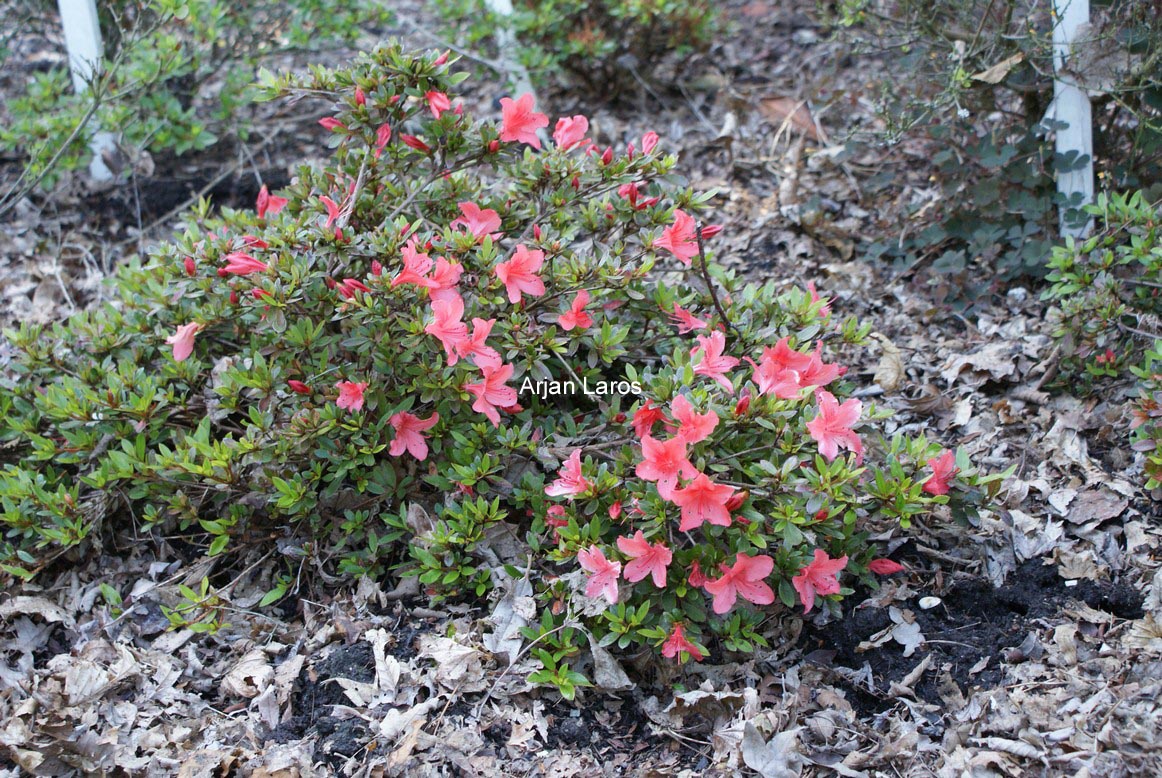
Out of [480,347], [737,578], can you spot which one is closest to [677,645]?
[737,578]

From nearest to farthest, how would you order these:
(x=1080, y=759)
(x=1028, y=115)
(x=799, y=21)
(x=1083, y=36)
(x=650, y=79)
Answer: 1. (x=1080, y=759)
2. (x=1083, y=36)
3. (x=1028, y=115)
4. (x=650, y=79)
5. (x=799, y=21)

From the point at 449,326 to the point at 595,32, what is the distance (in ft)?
9.25

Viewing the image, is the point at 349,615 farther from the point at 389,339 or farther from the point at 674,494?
the point at 674,494

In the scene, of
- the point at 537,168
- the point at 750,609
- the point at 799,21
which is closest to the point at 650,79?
the point at 799,21

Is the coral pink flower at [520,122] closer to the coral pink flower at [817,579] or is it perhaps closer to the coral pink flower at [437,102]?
the coral pink flower at [437,102]

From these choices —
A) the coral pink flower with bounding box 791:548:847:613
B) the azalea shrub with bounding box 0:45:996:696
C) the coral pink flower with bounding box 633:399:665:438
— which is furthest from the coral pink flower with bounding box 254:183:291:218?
the coral pink flower with bounding box 791:548:847:613

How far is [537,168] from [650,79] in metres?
2.37

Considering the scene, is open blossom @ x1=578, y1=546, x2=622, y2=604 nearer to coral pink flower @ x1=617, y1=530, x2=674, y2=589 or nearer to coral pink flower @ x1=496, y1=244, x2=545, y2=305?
coral pink flower @ x1=617, y1=530, x2=674, y2=589

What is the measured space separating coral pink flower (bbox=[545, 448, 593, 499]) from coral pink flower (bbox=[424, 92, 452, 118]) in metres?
1.01

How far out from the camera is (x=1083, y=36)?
10.1ft

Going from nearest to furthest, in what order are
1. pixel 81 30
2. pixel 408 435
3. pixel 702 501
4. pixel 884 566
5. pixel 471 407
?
pixel 702 501, pixel 884 566, pixel 408 435, pixel 471 407, pixel 81 30

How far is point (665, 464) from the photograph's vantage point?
6.51ft

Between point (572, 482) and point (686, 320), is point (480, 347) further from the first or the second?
point (686, 320)

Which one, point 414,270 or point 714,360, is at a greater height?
point 414,270
